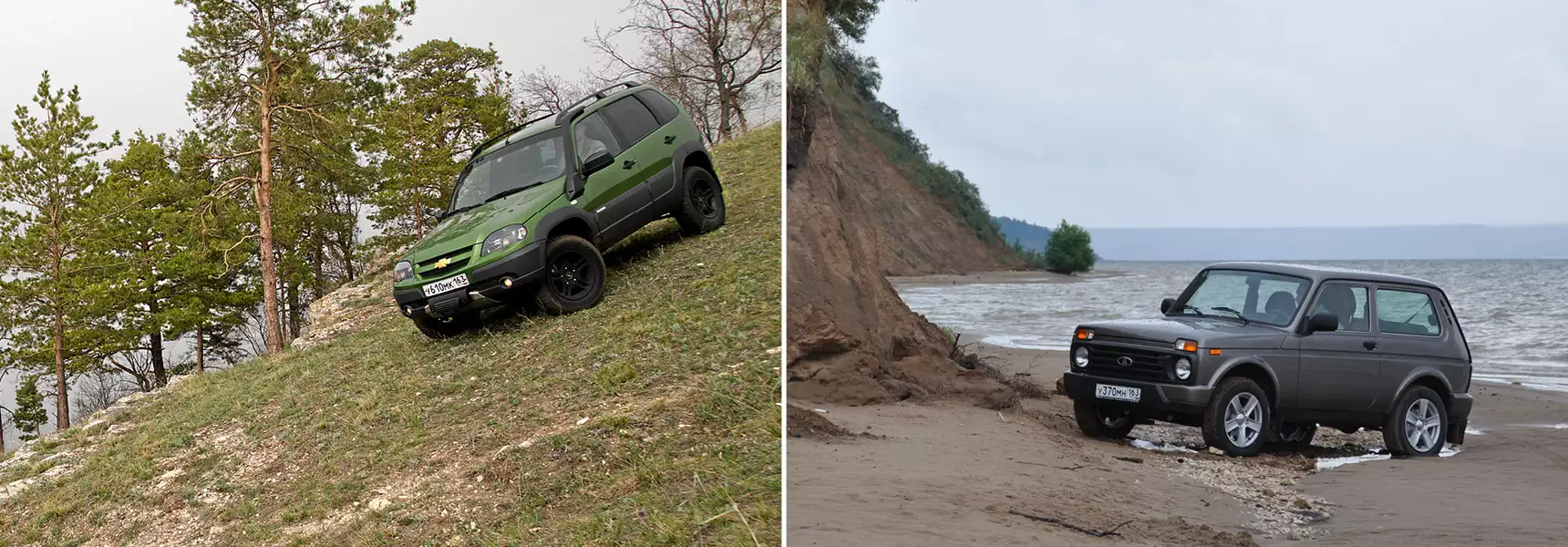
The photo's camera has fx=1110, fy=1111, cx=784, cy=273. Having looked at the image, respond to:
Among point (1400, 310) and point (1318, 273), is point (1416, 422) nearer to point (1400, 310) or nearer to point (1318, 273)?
point (1400, 310)

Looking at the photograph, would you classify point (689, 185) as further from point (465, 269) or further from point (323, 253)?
point (323, 253)

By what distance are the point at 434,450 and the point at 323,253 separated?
2688 cm

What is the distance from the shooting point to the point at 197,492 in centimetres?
928

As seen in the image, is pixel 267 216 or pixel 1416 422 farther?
pixel 267 216

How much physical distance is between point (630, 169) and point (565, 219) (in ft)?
3.41

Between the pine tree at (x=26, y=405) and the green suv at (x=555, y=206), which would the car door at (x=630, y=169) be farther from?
the pine tree at (x=26, y=405)

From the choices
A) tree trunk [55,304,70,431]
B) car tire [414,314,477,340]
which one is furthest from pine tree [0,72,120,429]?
car tire [414,314,477,340]

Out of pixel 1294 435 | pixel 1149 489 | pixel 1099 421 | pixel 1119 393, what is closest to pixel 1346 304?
pixel 1294 435

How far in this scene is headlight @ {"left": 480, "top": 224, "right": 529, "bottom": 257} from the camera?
9.57 metres

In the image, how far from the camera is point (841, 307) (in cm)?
759

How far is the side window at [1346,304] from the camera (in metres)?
5.92

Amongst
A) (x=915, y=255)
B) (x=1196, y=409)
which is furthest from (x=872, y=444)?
(x=915, y=255)

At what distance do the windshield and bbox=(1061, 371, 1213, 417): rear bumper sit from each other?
18.9 feet

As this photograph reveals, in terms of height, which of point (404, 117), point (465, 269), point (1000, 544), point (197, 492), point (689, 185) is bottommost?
point (197, 492)
